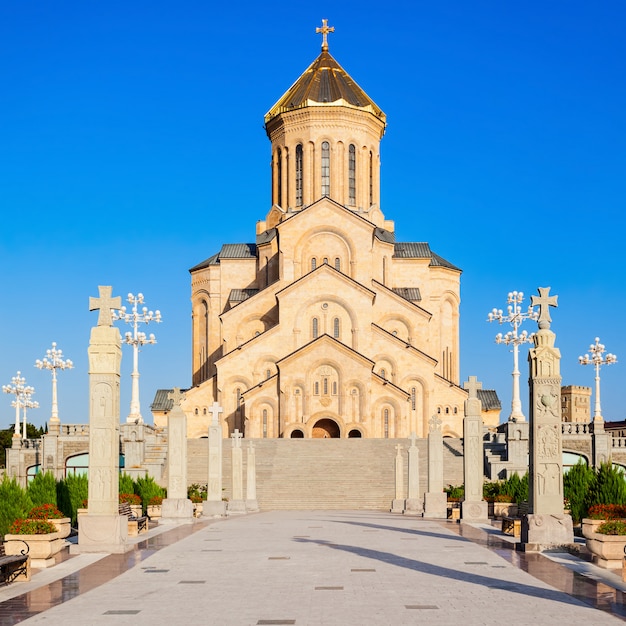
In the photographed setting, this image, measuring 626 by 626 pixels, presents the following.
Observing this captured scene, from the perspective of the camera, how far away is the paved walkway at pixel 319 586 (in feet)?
34.5

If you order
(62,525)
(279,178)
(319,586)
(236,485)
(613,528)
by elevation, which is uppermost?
(279,178)

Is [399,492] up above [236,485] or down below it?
below

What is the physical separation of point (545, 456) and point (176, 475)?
1042 centimetres

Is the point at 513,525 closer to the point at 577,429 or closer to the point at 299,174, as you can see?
the point at 577,429

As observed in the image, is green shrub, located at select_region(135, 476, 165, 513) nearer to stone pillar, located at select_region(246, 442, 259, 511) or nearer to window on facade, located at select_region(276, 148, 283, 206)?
stone pillar, located at select_region(246, 442, 259, 511)

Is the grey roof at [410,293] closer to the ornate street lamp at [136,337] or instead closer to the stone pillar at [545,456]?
the ornate street lamp at [136,337]

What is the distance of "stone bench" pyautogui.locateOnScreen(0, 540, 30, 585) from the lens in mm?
12680

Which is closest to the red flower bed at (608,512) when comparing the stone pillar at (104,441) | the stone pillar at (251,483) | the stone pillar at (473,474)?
the stone pillar at (104,441)

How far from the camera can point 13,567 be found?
42.9 feet

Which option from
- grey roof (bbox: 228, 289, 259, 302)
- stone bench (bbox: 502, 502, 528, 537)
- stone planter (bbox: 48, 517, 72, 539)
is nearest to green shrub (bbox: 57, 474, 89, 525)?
stone planter (bbox: 48, 517, 72, 539)

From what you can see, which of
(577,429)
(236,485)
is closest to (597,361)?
(577,429)

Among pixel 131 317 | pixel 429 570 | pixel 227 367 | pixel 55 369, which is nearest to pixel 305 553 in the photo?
pixel 429 570

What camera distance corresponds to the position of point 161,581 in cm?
1327

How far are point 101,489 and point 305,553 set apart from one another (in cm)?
349
